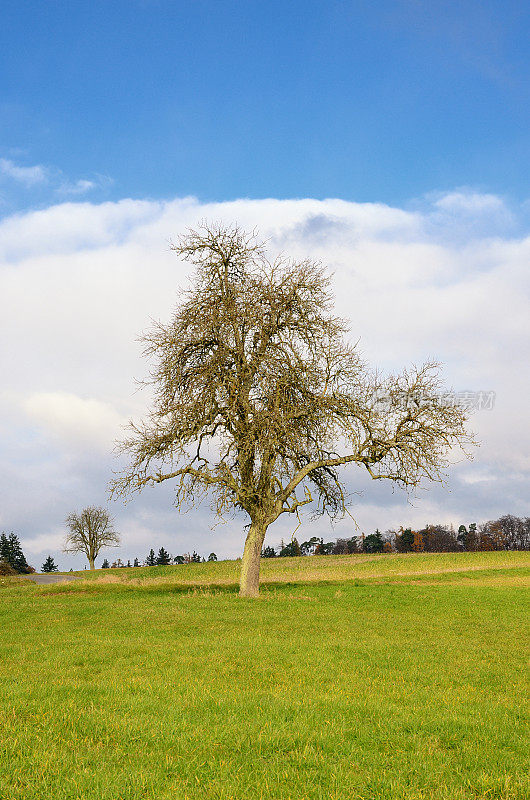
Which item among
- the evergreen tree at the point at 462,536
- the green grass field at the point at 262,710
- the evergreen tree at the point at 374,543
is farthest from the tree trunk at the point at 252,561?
the evergreen tree at the point at 462,536

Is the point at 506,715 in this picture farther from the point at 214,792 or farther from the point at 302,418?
the point at 302,418

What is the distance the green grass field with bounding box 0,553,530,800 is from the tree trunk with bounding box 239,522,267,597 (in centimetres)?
790

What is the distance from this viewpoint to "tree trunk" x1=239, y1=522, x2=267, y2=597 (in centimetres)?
2714

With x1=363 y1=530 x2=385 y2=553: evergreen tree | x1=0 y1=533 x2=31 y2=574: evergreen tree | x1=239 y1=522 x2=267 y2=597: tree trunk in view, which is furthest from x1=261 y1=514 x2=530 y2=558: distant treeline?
x1=239 y1=522 x2=267 y2=597: tree trunk

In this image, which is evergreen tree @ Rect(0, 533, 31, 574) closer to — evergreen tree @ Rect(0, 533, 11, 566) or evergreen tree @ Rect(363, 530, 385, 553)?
evergreen tree @ Rect(0, 533, 11, 566)

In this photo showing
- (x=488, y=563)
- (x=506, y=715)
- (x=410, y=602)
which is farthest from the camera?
(x=488, y=563)

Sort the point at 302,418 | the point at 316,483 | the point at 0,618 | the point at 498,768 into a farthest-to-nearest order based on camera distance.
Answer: the point at 316,483 < the point at 302,418 < the point at 0,618 < the point at 498,768

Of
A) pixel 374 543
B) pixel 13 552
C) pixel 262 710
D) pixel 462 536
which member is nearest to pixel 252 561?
pixel 262 710

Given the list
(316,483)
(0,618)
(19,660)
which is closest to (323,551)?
(316,483)

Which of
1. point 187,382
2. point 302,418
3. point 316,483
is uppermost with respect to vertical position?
point 187,382

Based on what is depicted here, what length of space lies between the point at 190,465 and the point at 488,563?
43419mm

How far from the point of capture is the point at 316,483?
29.8 m

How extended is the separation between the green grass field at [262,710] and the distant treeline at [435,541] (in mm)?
91252

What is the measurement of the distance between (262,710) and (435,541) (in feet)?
395
